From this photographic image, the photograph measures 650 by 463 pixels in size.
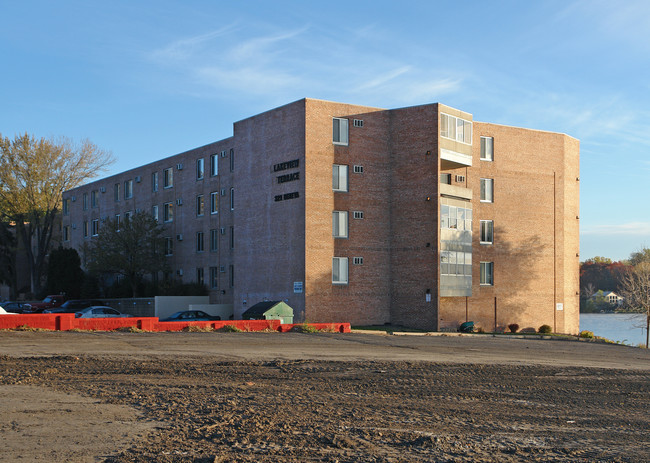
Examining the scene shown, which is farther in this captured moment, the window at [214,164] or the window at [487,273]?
the window at [214,164]

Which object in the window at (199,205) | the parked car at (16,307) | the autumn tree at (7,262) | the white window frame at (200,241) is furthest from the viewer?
the autumn tree at (7,262)

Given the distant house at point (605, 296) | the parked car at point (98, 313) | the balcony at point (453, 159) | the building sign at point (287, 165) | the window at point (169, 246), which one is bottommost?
the distant house at point (605, 296)

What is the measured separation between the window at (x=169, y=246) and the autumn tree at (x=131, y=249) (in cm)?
139

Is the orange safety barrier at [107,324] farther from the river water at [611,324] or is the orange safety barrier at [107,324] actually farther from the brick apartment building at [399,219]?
the river water at [611,324]

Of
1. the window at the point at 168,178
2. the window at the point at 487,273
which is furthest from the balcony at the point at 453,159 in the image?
the window at the point at 168,178

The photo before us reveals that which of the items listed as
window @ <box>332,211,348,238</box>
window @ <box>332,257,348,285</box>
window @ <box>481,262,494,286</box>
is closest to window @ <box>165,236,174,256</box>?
window @ <box>332,211,348,238</box>

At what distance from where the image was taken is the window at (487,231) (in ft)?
159

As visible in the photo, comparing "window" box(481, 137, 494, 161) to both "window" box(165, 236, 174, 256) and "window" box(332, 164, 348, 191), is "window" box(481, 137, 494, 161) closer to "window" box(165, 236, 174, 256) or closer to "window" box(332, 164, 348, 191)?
"window" box(332, 164, 348, 191)

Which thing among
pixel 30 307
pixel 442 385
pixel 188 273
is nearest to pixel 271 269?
pixel 188 273

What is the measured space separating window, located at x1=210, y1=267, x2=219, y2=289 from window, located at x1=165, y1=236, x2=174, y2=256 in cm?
693

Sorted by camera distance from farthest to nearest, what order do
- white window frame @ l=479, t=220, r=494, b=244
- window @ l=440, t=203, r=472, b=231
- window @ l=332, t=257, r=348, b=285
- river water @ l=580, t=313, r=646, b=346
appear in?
river water @ l=580, t=313, r=646, b=346, white window frame @ l=479, t=220, r=494, b=244, window @ l=440, t=203, r=472, b=231, window @ l=332, t=257, r=348, b=285

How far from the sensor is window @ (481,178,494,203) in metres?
48.5

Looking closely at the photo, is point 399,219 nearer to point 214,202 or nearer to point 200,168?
point 214,202

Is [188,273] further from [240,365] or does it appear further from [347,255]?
[240,365]
